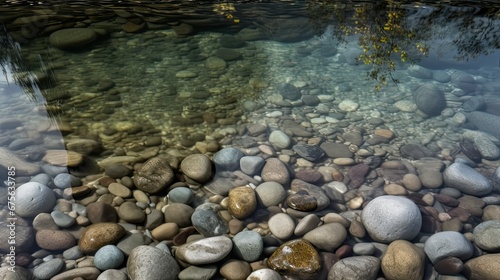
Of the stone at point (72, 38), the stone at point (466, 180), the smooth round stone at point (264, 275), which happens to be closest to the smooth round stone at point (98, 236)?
the smooth round stone at point (264, 275)

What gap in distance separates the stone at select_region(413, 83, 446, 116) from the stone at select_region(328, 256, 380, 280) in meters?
2.66

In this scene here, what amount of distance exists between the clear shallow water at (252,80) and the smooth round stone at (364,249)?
45 centimetres

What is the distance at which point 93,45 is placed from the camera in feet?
18.5

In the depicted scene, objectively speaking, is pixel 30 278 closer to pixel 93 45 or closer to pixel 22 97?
pixel 22 97

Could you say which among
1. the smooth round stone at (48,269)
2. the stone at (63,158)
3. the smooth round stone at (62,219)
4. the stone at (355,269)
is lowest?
the stone at (355,269)

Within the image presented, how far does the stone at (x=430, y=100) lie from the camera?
15.0 feet

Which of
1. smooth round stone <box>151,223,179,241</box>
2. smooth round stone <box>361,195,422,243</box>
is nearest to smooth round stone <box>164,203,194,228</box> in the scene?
smooth round stone <box>151,223,179,241</box>

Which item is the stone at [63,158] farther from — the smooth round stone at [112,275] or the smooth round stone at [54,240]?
the smooth round stone at [112,275]

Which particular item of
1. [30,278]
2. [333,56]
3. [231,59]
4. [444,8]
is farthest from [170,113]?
[444,8]

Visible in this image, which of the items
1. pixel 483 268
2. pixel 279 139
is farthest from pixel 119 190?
pixel 483 268

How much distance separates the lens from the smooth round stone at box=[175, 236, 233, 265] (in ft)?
8.27

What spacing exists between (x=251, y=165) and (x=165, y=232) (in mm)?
1059

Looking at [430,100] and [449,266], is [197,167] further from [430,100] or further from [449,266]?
[430,100]

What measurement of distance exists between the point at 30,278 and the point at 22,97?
9.56 ft
